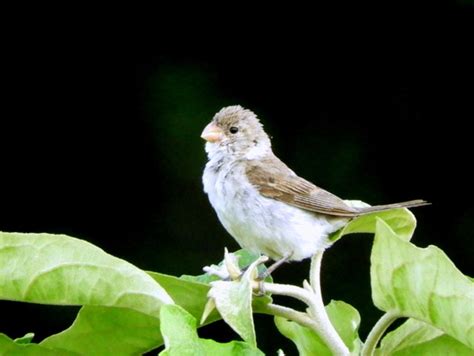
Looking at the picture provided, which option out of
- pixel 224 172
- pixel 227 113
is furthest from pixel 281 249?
pixel 227 113

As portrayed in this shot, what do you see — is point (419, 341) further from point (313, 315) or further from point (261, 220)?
point (261, 220)

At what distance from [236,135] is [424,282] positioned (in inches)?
51.4

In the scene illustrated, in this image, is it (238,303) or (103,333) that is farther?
Result: (103,333)

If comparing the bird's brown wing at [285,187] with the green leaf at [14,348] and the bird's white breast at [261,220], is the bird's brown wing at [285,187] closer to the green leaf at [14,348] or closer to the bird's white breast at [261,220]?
the bird's white breast at [261,220]

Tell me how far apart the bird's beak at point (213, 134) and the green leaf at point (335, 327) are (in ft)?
3.28

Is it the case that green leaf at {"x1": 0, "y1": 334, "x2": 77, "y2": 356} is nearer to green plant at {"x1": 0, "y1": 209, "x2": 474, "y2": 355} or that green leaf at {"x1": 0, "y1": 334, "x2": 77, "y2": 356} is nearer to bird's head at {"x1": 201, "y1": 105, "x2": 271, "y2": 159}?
green plant at {"x1": 0, "y1": 209, "x2": 474, "y2": 355}

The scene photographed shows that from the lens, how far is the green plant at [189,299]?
2.38 feet

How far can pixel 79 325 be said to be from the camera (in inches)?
34.1

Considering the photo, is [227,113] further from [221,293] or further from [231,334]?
[231,334]

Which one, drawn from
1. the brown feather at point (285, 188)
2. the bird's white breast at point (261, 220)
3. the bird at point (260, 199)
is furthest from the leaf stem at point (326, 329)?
the brown feather at point (285, 188)

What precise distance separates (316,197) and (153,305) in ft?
3.63

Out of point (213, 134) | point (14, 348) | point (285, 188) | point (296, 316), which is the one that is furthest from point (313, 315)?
point (213, 134)

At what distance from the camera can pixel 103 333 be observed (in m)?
0.87

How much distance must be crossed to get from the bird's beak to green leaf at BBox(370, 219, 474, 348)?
48.1 inches
